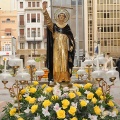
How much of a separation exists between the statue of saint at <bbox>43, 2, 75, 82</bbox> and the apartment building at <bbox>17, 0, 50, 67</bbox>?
60915 mm

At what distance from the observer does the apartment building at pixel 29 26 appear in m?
73.0

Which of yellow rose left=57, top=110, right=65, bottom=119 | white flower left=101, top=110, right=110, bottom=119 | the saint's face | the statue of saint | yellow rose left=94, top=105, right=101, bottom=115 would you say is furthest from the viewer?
the statue of saint

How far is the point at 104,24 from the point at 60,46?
59549 millimetres

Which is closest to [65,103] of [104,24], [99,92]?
[99,92]

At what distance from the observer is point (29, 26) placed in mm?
73750

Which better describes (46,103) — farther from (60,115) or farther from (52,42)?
(52,42)

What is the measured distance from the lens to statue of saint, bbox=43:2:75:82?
37.8 ft

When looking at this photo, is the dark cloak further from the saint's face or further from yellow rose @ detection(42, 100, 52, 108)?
yellow rose @ detection(42, 100, 52, 108)

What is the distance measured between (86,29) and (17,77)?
62613mm

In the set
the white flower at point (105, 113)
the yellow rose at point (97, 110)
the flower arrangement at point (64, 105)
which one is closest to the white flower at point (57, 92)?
the flower arrangement at point (64, 105)

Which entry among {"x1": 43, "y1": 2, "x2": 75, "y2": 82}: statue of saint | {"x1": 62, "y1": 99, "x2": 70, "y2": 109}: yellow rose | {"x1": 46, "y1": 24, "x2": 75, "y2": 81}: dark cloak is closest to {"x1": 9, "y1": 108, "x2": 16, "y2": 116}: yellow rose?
{"x1": 62, "y1": 99, "x2": 70, "y2": 109}: yellow rose

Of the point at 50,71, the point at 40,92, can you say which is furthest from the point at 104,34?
the point at 40,92

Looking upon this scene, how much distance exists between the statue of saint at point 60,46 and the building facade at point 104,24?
2274 inches

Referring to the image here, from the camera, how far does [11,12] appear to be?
73.2m
